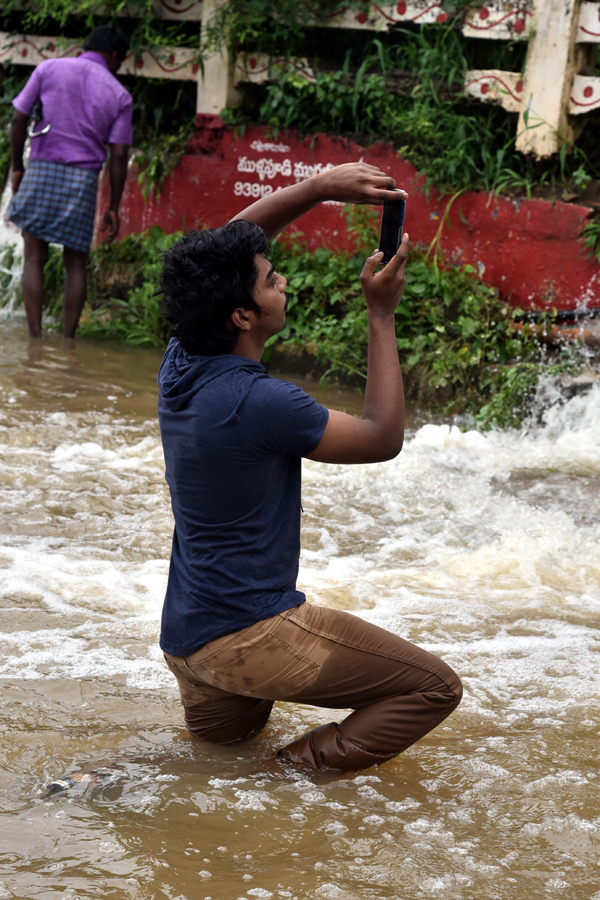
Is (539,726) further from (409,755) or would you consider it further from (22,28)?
(22,28)

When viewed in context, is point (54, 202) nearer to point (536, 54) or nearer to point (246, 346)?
point (536, 54)

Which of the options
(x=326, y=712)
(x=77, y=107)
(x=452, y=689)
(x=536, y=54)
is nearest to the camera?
(x=452, y=689)

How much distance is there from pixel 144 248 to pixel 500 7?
11.8 feet

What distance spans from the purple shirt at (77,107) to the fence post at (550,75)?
3.05 m

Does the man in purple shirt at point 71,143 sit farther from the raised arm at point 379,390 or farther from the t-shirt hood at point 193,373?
the raised arm at point 379,390

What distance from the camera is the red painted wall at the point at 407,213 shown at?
22.6 feet

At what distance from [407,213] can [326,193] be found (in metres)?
5.10

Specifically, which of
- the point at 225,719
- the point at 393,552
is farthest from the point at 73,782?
the point at 393,552

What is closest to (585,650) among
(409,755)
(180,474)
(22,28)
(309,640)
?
(409,755)

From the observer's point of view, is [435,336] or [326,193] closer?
[326,193]

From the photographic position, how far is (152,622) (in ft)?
12.0

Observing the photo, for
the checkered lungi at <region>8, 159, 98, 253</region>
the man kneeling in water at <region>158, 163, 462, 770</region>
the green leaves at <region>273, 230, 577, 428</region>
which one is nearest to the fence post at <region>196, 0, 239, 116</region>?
the checkered lungi at <region>8, 159, 98, 253</region>

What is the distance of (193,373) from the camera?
2.44 metres

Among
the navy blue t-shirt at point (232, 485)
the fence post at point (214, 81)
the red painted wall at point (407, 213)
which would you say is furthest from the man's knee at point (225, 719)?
the fence post at point (214, 81)
